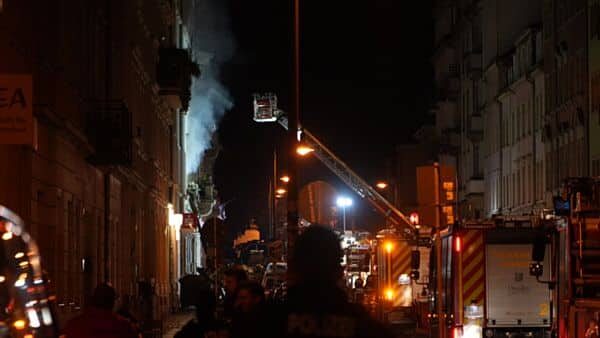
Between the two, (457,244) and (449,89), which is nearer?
Answer: (457,244)

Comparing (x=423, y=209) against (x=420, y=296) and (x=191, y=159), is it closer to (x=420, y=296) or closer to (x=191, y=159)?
(x=420, y=296)

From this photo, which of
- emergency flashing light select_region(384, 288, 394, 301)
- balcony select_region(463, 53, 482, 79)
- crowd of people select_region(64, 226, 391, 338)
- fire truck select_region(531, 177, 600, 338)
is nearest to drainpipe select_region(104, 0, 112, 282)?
emergency flashing light select_region(384, 288, 394, 301)

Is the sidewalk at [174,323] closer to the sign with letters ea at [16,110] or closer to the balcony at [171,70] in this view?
the balcony at [171,70]

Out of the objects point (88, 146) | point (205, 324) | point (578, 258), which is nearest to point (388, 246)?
point (88, 146)

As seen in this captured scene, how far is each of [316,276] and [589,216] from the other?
1250 cm

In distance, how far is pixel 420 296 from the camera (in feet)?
118

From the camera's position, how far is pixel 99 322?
1155 centimetres

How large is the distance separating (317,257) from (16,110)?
8180 millimetres

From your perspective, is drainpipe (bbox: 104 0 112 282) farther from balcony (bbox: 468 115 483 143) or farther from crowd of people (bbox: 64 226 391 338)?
balcony (bbox: 468 115 483 143)

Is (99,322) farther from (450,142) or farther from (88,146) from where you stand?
(450,142)

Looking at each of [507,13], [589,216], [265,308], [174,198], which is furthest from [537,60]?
[265,308]

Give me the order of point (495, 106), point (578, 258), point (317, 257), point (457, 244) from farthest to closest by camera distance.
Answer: point (495, 106), point (457, 244), point (578, 258), point (317, 257)

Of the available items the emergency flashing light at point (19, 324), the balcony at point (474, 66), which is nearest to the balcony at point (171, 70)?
the balcony at point (474, 66)

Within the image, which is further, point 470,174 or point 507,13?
point 470,174
